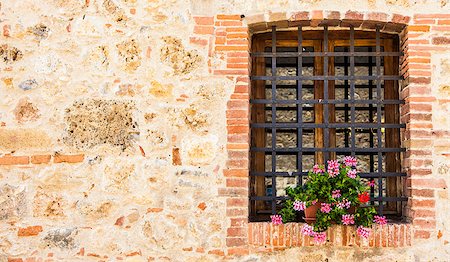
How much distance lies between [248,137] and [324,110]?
683 millimetres

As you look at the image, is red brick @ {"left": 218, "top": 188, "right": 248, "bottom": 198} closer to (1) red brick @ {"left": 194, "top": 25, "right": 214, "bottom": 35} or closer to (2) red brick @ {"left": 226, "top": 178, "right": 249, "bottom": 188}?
(2) red brick @ {"left": 226, "top": 178, "right": 249, "bottom": 188}

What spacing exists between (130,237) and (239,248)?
2.84ft

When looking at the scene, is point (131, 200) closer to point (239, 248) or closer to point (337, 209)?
point (239, 248)

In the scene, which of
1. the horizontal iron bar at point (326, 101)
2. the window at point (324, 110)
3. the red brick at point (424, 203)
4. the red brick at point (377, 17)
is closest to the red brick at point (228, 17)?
the window at point (324, 110)

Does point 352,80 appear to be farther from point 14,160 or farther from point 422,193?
point 14,160

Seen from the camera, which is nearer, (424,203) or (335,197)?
(335,197)

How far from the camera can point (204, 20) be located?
4.25 meters

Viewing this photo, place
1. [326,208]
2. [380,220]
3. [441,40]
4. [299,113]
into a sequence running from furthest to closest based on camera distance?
[299,113], [441,40], [380,220], [326,208]

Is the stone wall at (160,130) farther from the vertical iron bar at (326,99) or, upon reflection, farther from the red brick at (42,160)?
the vertical iron bar at (326,99)

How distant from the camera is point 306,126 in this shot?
4242 millimetres

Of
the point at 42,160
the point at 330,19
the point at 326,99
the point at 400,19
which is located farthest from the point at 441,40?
the point at 42,160

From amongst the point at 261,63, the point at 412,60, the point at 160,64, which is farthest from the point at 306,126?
the point at 160,64

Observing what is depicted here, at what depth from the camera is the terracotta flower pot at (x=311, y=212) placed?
3.98 metres

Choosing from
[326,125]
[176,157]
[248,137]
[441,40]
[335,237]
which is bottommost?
[335,237]
